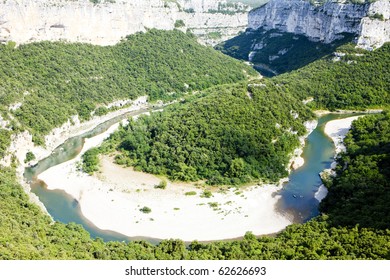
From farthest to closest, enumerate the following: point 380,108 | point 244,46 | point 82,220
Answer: point 244,46, point 380,108, point 82,220

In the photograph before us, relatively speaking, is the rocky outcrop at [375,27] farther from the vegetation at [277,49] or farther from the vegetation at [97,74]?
the vegetation at [97,74]

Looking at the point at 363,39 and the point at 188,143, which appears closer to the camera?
the point at 188,143

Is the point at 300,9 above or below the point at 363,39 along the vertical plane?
above

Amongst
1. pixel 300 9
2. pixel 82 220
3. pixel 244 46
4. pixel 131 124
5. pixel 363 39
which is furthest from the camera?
pixel 244 46

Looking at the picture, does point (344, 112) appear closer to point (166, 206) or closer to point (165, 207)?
point (166, 206)

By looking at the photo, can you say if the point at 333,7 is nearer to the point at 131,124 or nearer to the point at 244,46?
the point at 244,46

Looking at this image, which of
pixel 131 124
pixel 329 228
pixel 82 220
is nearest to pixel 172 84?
pixel 131 124
